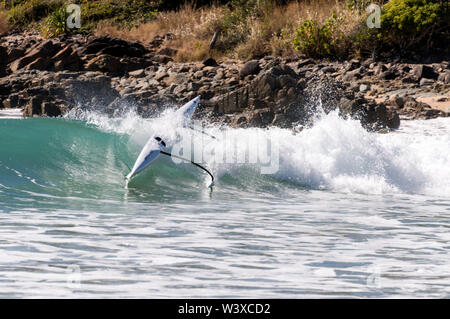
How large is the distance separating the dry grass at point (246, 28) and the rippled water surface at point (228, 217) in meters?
7.14

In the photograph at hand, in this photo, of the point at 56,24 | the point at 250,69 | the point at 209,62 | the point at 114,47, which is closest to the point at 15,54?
the point at 56,24

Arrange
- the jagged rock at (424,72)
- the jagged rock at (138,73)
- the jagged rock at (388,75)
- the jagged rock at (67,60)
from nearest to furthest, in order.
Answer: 1. the jagged rock at (424,72)
2. the jagged rock at (388,75)
3. the jagged rock at (138,73)
4. the jagged rock at (67,60)

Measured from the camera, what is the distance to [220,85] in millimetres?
18719

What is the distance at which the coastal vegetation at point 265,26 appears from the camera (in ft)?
64.1

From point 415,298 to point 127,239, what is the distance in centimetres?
287

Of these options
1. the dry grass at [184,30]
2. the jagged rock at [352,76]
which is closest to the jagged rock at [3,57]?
the dry grass at [184,30]

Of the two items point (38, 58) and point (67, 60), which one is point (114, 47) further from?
point (38, 58)

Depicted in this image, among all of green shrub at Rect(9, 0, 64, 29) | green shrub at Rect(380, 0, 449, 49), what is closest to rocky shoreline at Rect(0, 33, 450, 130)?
green shrub at Rect(380, 0, 449, 49)

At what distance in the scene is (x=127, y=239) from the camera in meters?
6.66

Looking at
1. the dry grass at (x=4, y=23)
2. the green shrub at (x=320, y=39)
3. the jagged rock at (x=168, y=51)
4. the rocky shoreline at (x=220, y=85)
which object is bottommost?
the rocky shoreline at (x=220, y=85)

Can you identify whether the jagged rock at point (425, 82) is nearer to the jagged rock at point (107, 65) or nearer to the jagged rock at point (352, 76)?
the jagged rock at point (352, 76)

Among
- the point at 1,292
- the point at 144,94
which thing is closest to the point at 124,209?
the point at 1,292

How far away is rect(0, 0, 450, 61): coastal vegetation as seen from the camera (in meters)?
19.5

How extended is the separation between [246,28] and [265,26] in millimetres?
796
